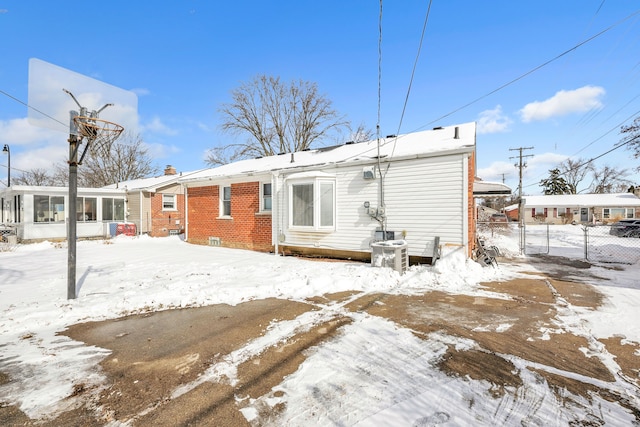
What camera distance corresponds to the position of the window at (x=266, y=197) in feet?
38.9

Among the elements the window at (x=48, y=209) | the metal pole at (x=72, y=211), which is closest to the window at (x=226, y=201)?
the metal pole at (x=72, y=211)

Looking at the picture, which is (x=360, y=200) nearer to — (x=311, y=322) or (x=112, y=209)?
(x=311, y=322)

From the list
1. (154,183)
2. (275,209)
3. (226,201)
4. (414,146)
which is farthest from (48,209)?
(414,146)

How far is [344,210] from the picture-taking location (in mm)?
9789

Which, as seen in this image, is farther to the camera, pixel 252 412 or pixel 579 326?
pixel 579 326

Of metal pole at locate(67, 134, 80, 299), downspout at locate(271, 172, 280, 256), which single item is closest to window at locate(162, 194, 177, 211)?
downspout at locate(271, 172, 280, 256)

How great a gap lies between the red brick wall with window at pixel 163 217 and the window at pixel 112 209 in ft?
6.43

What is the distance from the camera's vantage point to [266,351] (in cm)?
357

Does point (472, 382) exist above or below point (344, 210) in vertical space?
below

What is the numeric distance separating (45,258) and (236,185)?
709 centimetres

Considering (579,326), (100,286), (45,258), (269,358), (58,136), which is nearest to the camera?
(269,358)

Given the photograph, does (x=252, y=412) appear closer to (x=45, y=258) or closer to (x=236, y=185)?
(x=236, y=185)

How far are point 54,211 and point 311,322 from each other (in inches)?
745

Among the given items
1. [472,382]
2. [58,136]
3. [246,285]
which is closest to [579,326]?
[472,382]
